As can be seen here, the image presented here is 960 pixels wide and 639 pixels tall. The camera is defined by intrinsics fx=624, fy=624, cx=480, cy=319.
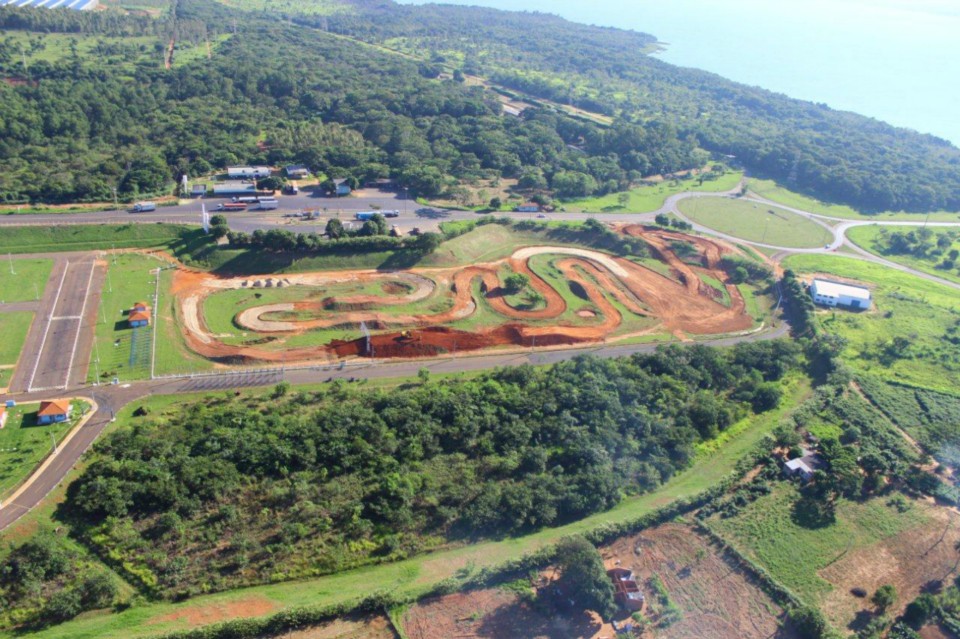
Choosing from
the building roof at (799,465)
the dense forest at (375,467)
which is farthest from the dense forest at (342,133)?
the building roof at (799,465)

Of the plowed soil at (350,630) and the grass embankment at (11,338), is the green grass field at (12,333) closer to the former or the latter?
the grass embankment at (11,338)

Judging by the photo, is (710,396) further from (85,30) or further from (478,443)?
(85,30)

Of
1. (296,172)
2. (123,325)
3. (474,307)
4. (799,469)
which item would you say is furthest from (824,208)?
(123,325)

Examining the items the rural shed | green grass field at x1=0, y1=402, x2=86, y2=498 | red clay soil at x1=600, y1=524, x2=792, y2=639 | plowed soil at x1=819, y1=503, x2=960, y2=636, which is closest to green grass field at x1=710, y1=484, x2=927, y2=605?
plowed soil at x1=819, y1=503, x2=960, y2=636

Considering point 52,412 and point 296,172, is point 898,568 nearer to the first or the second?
point 52,412

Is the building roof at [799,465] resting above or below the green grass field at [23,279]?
below
